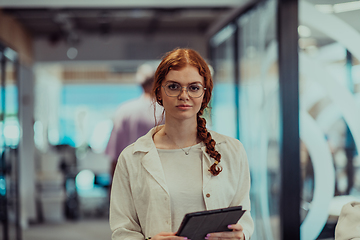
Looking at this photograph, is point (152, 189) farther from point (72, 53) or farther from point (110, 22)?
point (72, 53)

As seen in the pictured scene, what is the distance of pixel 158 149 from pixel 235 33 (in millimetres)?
4061

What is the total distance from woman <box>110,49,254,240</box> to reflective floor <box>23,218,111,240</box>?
474cm

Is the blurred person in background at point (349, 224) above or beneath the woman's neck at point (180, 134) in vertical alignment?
beneath

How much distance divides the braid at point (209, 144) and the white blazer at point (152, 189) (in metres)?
0.02

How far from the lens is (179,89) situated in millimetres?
1440

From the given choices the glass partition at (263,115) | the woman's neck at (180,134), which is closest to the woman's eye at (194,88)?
the woman's neck at (180,134)

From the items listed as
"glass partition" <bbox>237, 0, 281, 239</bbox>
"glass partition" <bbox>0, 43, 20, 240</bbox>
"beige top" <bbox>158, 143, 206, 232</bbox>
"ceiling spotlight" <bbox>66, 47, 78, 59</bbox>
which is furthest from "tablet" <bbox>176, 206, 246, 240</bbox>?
"ceiling spotlight" <bbox>66, 47, 78, 59</bbox>

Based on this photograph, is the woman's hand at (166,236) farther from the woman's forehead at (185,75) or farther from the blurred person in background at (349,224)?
the blurred person in background at (349,224)

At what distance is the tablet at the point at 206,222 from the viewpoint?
125cm

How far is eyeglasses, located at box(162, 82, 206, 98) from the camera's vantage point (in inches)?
56.6

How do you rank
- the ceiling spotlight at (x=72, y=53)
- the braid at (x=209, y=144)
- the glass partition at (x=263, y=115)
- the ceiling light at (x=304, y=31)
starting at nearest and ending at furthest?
the braid at (x=209, y=144)
the ceiling light at (x=304, y=31)
the glass partition at (x=263, y=115)
the ceiling spotlight at (x=72, y=53)

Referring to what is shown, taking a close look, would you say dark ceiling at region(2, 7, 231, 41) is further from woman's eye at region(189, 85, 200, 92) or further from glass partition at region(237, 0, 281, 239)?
woman's eye at region(189, 85, 200, 92)

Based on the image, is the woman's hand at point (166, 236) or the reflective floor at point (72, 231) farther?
the reflective floor at point (72, 231)

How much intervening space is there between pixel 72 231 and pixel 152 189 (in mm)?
5560
